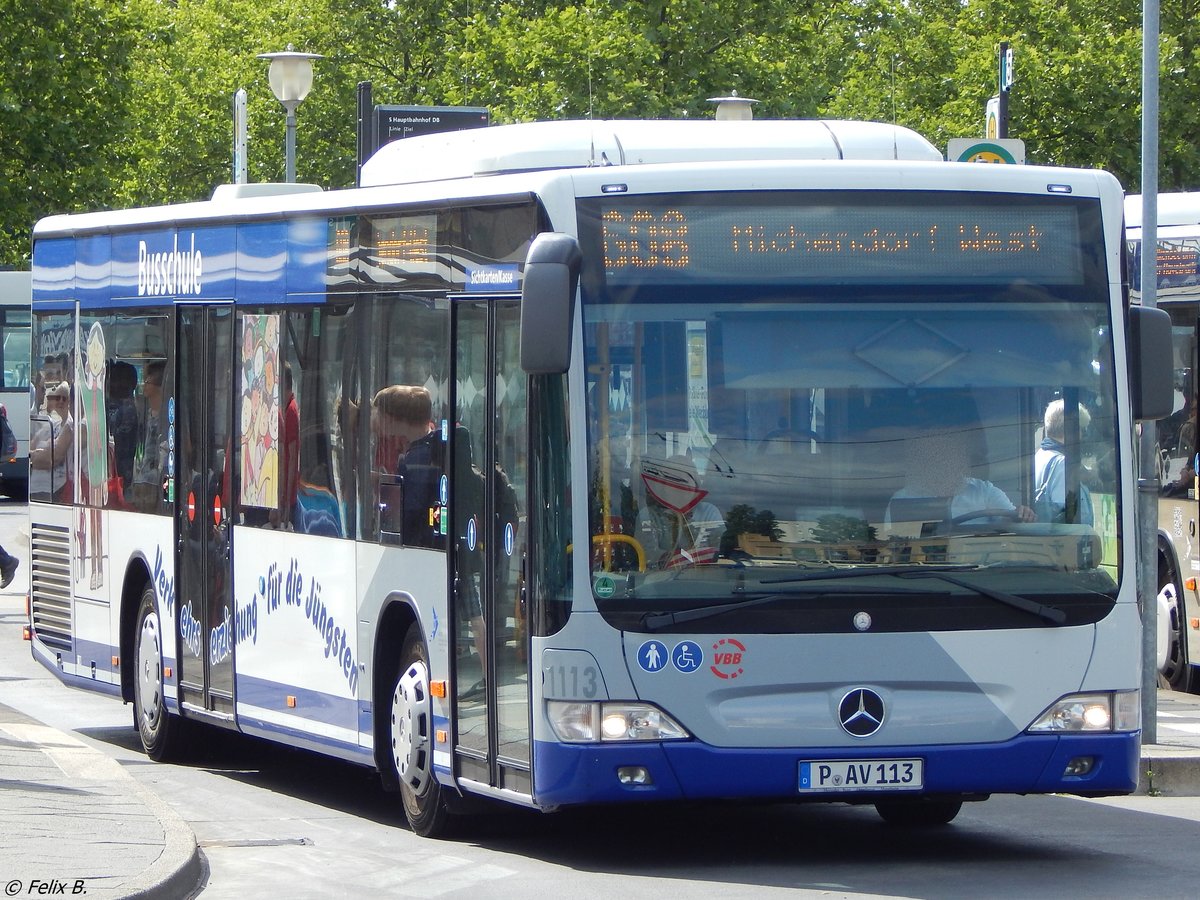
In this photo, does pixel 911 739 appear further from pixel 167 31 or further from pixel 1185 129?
pixel 167 31

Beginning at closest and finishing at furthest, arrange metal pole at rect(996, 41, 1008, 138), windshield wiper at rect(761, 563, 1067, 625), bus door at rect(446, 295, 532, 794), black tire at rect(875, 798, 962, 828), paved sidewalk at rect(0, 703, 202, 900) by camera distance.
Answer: paved sidewalk at rect(0, 703, 202, 900) < windshield wiper at rect(761, 563, 1067, 625) < bus door at rect(446, 295, 532, 794) < black tire at rect(875, 798, 962, 828) < metal pole at rect(996, 41, 1008, 138)

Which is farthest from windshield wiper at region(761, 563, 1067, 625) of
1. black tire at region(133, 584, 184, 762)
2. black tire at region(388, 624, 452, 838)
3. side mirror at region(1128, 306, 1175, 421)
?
black tire at region(133, 584, 184, 762)

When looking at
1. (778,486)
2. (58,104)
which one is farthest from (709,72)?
(778,486)

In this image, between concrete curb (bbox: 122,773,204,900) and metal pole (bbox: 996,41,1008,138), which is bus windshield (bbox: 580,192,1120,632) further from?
metal pole (bbox: 996,41,1008,138)

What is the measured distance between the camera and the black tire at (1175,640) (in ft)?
53.4

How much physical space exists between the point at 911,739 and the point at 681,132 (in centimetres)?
319

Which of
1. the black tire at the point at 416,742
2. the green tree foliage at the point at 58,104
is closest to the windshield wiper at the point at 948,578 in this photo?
the black tire at the point at 416,742

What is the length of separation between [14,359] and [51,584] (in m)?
30.6

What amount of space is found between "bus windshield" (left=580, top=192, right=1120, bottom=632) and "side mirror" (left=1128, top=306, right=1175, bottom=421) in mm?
204

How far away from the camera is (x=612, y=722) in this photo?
357 inches

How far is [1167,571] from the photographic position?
16375mm

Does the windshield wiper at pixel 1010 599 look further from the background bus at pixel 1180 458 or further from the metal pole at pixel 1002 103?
the metal pole at pixel 1002 103

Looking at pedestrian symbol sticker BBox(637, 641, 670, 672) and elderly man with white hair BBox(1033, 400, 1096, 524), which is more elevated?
elderly man with white hair BBox(1033, 400, 1096, 524)

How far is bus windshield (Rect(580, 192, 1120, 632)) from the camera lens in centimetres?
910
